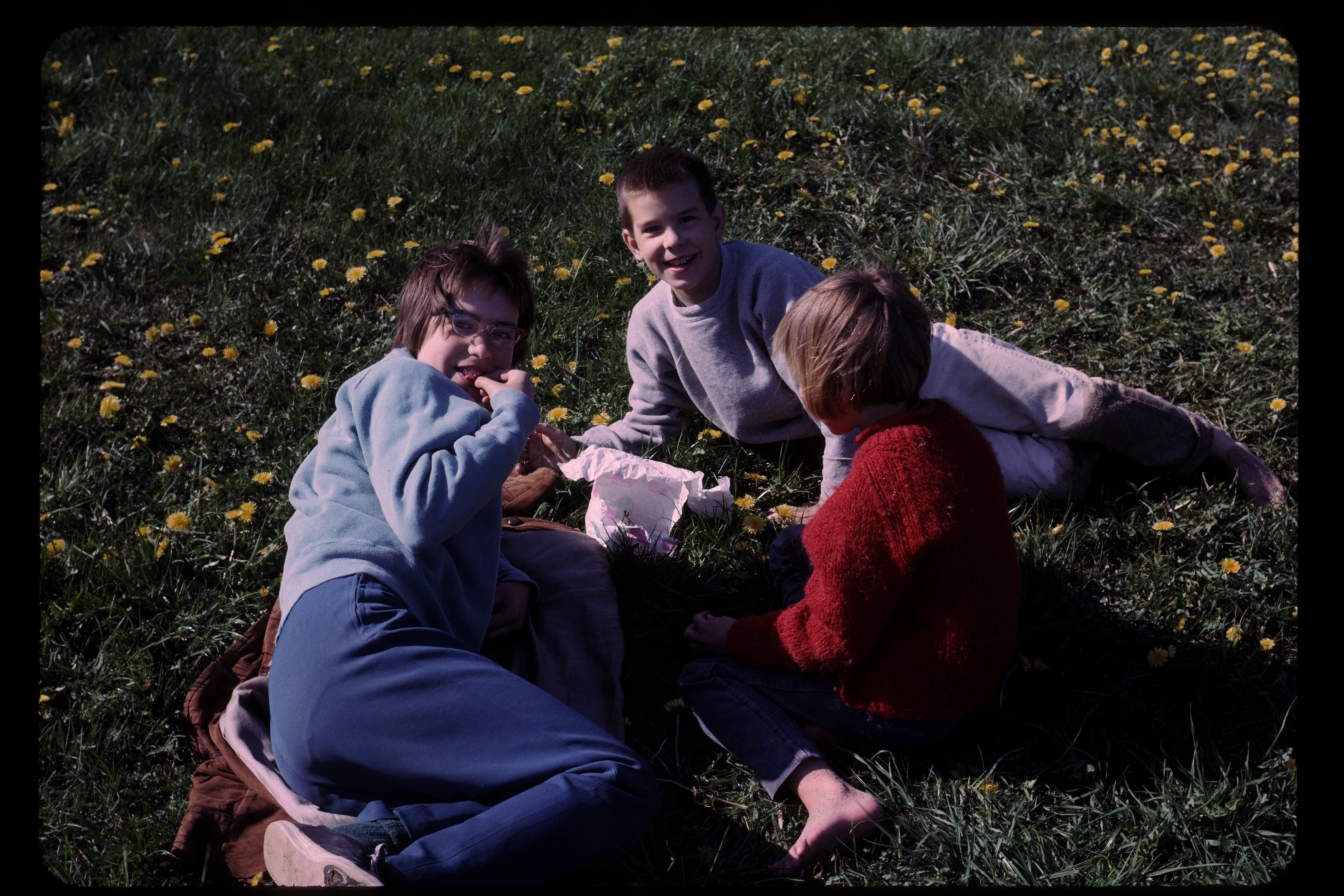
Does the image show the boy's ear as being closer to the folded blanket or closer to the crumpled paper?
the crumpled paper

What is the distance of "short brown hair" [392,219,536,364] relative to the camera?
228cm

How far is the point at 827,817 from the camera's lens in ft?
6.41

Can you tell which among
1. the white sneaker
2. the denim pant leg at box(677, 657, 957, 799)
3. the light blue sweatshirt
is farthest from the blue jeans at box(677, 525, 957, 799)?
the white sneaker

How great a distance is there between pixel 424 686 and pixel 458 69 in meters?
3.76

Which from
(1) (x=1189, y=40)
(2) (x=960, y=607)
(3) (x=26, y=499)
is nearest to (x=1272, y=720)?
(2) (x=960, y=607)

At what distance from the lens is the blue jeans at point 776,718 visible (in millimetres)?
2094

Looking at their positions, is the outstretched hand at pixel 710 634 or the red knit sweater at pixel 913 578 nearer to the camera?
the red knit sweater at pixel 913 578

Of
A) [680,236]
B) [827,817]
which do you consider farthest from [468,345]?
[827,817]

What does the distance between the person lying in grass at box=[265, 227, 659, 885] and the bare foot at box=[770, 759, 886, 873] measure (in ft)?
1.07

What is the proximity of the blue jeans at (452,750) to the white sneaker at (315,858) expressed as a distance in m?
0.09

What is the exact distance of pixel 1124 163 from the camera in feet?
13.6

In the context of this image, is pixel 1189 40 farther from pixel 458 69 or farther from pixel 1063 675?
pixel 1063 675

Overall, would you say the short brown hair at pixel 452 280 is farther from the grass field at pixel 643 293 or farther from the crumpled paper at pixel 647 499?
the grass field at pixel 643 293

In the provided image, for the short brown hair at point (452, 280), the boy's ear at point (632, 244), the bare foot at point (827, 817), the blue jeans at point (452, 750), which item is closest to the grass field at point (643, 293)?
the bare foot at point (827, 817)
